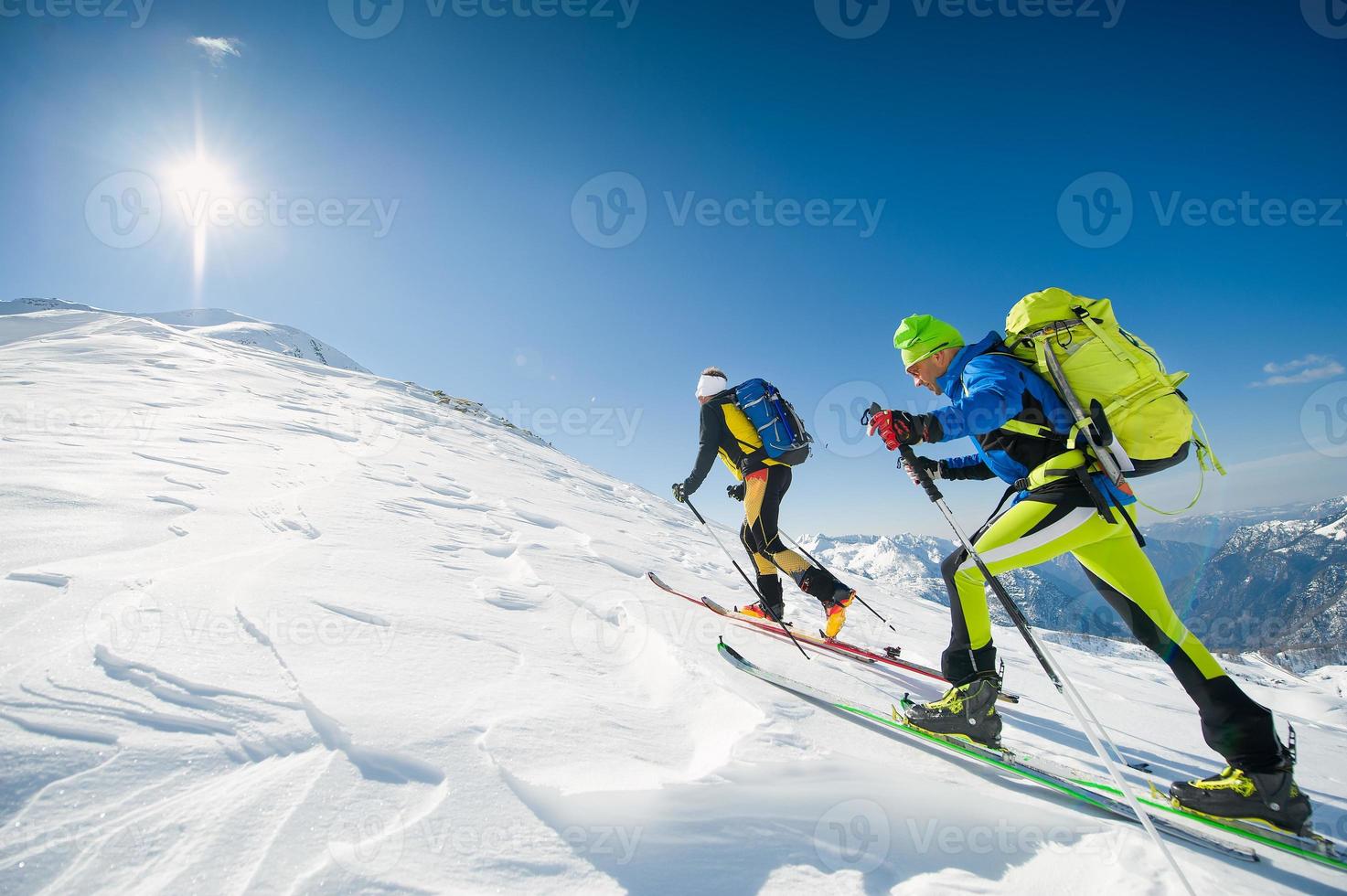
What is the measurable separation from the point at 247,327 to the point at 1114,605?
4592 inches

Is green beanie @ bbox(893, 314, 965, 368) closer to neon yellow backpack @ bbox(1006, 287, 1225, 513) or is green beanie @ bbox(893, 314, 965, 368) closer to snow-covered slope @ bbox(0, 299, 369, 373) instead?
neon yellow backpack @ bbox(1006, 287, 1225, 513)

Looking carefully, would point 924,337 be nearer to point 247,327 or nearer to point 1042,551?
point 1042,551

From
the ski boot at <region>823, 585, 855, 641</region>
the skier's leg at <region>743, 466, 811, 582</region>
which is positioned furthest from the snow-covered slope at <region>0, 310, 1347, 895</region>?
the skier's leg at <region>743, 466, 811, 582</region>

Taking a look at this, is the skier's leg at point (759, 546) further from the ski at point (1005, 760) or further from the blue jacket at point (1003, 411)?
the blue jacket at point (1003, 411)

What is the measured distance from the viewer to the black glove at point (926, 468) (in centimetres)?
396

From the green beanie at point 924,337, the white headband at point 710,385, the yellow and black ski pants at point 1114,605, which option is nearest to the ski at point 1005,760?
the yellow and black ski pants at point 1114,605

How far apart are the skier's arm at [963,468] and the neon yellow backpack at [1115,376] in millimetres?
1403

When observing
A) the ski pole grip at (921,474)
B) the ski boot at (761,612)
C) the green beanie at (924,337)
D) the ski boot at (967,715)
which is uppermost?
the green beanie at (924,337)

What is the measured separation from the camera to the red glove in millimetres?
3506

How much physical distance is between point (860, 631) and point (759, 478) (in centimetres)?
255

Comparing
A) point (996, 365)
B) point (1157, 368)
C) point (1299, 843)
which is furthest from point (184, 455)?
point (1299, 843)

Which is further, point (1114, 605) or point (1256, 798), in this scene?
point (1114, 605)

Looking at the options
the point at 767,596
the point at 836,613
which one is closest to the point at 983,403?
the point at 836,613

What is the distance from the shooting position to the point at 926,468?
13.2 feet
